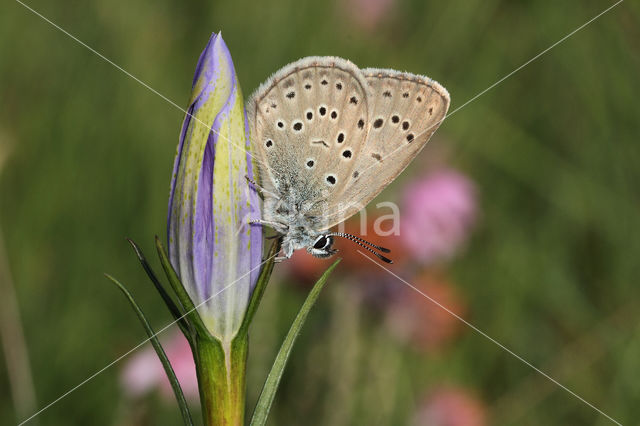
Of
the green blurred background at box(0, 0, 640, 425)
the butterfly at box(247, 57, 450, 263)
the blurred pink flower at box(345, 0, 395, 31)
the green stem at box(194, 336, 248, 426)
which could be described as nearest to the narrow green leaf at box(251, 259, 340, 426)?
the green stem at box(194, 336, 248, 426)

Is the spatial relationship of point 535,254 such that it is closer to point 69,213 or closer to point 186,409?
point 69,213

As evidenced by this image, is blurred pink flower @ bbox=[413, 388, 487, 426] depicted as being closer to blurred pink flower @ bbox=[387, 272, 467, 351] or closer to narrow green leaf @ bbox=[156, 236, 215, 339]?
blurred pink flower @ bbox=[387, 272, 467, 351]

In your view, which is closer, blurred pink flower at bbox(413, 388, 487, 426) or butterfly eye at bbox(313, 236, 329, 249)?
butterfly eye at bbox(313, 236, 329, 249)

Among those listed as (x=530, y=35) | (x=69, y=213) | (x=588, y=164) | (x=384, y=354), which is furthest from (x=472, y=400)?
(x=530, y=35)

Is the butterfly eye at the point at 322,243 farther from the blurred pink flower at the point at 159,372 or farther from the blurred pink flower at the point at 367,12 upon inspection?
the blurred pink flower at the point at 367,12

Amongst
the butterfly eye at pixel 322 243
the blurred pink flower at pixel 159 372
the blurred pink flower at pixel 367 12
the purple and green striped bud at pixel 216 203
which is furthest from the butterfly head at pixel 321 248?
the blurred pink flower at pixel 367 12

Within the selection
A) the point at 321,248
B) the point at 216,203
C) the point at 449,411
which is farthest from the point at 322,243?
the point at 449,411
